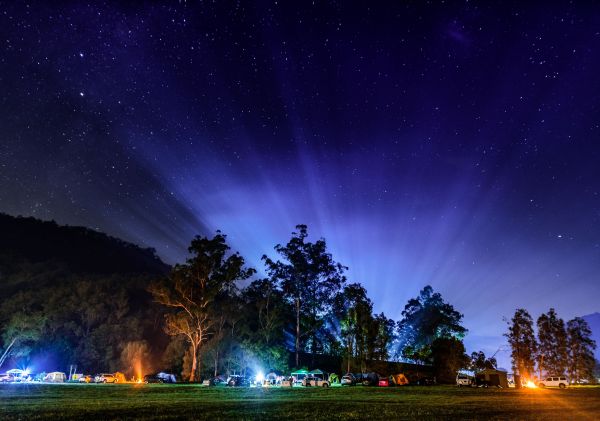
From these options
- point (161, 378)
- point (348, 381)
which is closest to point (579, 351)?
point (348, 381)

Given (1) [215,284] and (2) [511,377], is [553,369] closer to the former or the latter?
(2) [511,377]

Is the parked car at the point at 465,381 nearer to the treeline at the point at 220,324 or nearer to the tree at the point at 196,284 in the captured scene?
the treeline at the point at 220,324

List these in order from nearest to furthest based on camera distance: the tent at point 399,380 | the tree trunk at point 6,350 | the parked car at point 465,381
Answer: the tent at point 399,380
the parked car at point 465,381
the tree trunk at point 6,350

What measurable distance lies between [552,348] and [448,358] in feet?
82.9

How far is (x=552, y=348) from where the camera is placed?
9912cm

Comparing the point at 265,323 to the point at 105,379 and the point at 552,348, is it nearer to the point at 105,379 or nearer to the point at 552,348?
the point at 105,379

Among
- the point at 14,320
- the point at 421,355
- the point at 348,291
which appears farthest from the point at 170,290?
the point at 421,355

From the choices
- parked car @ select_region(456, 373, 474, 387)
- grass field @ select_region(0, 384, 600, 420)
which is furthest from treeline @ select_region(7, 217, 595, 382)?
grass field @ select_region(0, 384, 600, 420)

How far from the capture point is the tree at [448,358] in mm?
93438

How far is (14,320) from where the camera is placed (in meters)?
93.2

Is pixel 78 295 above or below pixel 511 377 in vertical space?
above

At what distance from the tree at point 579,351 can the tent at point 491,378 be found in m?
32.4

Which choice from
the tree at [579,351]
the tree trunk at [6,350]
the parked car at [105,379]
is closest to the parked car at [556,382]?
the tree at [579,351]

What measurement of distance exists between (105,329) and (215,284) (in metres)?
45.5
